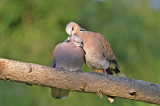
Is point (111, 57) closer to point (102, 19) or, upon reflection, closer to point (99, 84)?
point (99, 84)

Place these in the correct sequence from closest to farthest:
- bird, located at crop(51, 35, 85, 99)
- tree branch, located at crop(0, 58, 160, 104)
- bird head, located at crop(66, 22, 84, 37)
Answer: tree branch, located at crop(0, 58, 160, 104) < bird, located at crop(51, 35, 85, 99) < bird head, located at crop(66, 22, 84, 37)

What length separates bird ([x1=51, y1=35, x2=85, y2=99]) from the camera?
294 centimetres

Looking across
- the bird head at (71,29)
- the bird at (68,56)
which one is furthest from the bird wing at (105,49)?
the bird at (68,56)

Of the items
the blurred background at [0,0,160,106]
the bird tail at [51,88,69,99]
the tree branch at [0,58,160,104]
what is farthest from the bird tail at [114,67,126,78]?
the blurred background at [0,0,160,106]

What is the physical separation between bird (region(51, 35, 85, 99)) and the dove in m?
0.10

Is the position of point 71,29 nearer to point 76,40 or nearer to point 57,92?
point 76,40

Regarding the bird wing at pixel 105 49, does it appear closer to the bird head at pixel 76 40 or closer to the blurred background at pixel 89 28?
the bird head at pixel 76 40

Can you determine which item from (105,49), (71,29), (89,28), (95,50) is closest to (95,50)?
(95,50)

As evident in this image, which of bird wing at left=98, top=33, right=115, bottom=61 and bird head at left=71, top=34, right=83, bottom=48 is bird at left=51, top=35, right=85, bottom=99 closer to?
bird head at left=71, top=34, right=83, bottom=48

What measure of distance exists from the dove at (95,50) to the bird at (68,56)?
10cm

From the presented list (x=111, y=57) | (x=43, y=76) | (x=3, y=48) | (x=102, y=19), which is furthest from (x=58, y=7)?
(x=43, y=76)

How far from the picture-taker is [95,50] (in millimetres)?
3211

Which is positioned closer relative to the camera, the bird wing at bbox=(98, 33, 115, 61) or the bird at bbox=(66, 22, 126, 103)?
the bird at bbox=(66, 22, 126, 103)

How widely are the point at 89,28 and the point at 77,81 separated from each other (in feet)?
8.87
